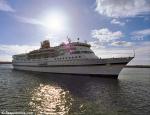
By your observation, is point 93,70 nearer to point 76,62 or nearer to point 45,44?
point 76,62

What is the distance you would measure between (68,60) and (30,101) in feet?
88.4

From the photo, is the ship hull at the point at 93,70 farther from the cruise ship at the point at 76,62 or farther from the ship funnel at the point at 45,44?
the ship funnel at the point at 45,44

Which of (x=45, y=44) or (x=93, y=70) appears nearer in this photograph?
(x=93, y=70)

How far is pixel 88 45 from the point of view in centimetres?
4469

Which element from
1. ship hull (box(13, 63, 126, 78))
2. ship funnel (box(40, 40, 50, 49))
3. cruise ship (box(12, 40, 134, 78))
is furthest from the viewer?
ship funnel (box(40, 40, 50, 49))

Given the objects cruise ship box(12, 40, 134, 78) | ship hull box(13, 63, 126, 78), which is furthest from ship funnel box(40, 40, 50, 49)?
ship hull box(13, 63, 126, 78)

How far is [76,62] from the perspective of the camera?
41281 millimetres

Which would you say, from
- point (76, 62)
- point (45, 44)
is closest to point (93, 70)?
point (76, 62)

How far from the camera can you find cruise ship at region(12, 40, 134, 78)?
36.5 m

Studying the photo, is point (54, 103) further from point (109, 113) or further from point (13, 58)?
point (13, 58)

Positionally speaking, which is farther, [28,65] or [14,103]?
[28,65]

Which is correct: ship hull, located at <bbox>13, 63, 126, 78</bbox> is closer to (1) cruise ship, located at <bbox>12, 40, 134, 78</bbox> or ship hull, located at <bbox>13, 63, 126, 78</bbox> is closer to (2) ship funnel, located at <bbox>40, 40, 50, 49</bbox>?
(1) cruise ship, located at <bbox>12, 40, 134, 78</bbox>

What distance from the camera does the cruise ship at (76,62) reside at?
36500 mm

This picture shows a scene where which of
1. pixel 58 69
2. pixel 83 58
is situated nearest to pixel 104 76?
pixel 83 58
